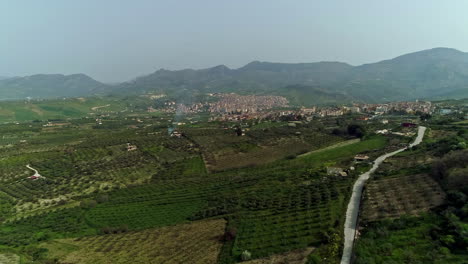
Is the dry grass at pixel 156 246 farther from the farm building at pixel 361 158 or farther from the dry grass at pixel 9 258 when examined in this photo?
the farm building at pixel 361 158

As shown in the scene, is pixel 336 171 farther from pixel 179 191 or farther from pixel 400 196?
pixel 179 191

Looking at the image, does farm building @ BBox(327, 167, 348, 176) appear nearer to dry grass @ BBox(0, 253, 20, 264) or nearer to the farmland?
the farmland

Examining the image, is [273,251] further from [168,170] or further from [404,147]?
[404,147]

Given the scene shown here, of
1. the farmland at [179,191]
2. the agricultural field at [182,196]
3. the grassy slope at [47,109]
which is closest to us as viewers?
the agricultural field at [182,196]

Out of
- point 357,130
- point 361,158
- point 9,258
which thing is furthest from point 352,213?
point 357,130

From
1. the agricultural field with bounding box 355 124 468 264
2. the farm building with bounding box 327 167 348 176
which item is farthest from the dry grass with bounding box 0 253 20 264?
the farm building with bounding box 327 167 348 176

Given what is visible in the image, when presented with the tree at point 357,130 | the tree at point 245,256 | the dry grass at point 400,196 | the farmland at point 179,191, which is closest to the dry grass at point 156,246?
the farmland at point 179,191
